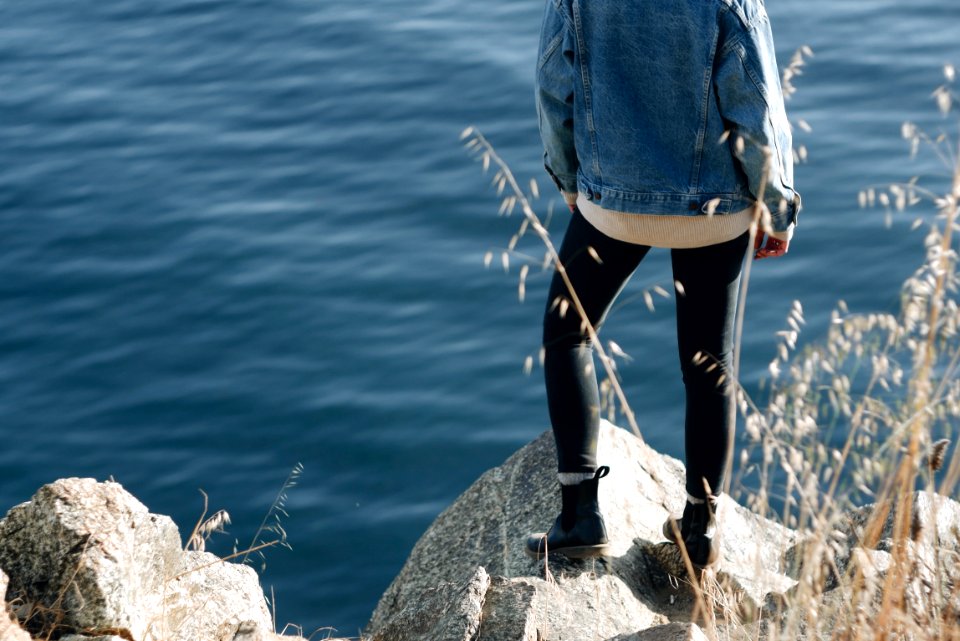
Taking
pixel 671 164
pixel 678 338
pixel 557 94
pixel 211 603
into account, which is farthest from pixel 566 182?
pixel 211 603

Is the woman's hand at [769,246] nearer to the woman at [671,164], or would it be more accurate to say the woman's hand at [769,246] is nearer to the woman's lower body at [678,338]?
the woman at [671,164]

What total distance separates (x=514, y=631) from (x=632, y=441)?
4.33 ft

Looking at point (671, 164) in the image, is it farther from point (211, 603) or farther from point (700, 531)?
point (211, 603)

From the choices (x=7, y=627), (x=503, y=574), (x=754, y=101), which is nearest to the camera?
(x=7, y=627)

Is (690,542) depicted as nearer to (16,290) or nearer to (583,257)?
(583,257)

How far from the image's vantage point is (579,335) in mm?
3041

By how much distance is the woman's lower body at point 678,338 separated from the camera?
2.88 meters

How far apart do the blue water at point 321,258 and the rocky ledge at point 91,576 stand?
1.66 m

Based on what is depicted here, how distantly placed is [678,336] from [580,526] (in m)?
0.67

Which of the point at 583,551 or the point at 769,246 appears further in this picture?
the point at 583,551

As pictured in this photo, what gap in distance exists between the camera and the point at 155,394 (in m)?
5.89

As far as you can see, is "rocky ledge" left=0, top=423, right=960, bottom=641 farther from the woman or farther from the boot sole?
the woman

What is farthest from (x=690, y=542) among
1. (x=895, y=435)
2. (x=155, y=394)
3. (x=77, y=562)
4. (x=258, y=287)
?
(x=258, y=287)

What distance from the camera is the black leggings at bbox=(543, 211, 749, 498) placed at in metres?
2.88
